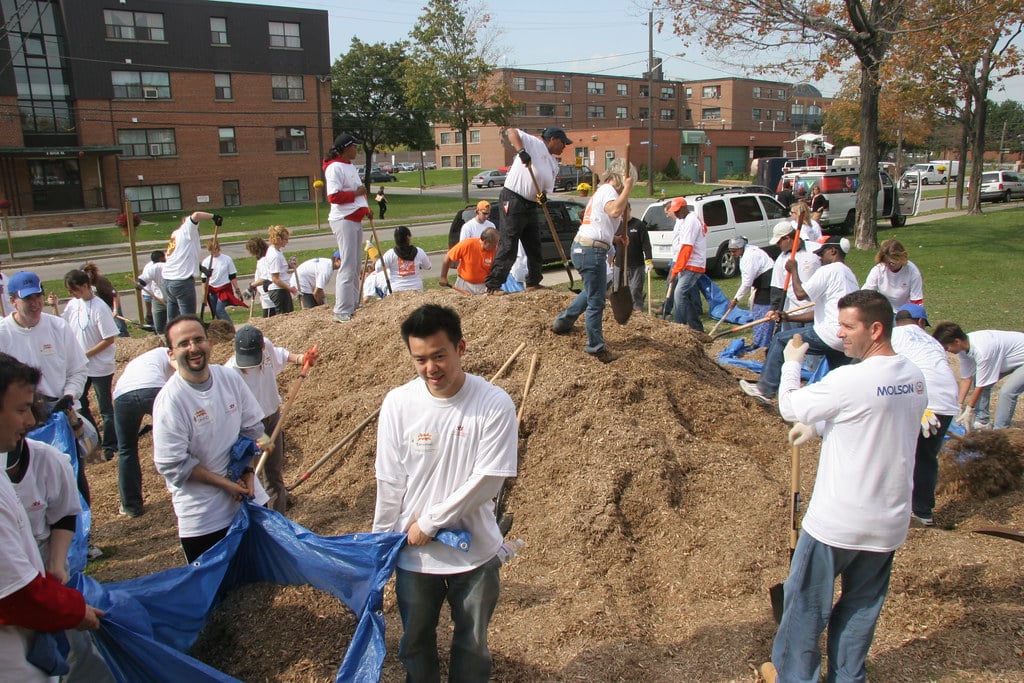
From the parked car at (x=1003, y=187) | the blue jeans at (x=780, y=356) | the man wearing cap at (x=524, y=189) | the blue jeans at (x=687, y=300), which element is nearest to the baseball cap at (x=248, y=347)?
the man wearing cap at (x=524, y=189)

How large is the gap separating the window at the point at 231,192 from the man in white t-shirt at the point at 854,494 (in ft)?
131

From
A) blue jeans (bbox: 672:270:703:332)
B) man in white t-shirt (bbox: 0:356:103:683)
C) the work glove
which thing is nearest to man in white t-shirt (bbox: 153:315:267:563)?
man in white t-shirt (bbox: 0:356:103:683)

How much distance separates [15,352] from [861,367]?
217 inches

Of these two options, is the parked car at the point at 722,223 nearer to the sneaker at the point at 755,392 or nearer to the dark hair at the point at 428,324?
the sneaker at the point at 755,392

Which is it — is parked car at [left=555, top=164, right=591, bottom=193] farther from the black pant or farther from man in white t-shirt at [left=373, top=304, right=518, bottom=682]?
man in white t-shirt at [left=373, top=304, right=518, bottom=682]

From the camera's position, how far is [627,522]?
4941 millimetres

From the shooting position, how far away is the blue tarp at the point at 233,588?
2996mm

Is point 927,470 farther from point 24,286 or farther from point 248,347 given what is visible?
point 24,286

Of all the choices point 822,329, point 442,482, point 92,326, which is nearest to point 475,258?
point 822,329

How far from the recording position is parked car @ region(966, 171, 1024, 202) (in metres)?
38.0

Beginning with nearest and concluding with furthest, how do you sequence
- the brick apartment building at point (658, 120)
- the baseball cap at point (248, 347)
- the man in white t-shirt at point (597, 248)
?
the baseball cap at point (248, 347) → the man in white t-shirt at point (597, 248) → the brick apartment building at point (658, 120)

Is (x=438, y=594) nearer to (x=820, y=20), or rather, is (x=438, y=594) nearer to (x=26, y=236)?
(x=820, y=20)

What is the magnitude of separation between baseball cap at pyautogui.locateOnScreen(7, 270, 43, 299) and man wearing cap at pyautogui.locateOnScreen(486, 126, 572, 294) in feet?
12.9


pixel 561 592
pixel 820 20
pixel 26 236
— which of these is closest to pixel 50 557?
pixel 561 592
